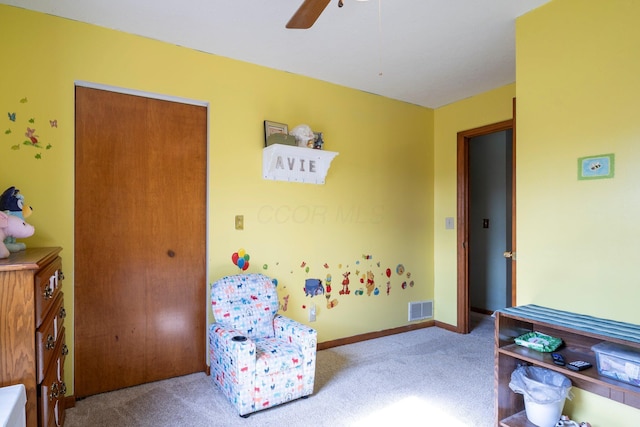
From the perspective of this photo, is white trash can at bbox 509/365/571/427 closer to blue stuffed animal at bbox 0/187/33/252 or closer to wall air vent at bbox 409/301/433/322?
wall air vent at bbox 409/301/433/322

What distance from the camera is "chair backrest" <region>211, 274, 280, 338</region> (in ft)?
8.18

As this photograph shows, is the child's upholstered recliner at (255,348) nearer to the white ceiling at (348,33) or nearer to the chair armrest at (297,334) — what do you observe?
the chair armrest at (297,334)

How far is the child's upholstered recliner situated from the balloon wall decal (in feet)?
0.54

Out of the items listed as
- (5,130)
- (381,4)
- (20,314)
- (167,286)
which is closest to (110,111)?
(5,130)

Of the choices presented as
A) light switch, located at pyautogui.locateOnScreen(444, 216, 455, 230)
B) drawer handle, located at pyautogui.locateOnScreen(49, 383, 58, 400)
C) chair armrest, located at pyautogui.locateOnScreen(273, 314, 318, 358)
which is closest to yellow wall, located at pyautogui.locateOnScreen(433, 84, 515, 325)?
light switch, located at pyautogui.locateOnScreen(444, 216, 455, 230)

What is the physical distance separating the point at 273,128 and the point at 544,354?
7.72 ft

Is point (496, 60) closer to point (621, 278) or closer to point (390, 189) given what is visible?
point (390, 189)

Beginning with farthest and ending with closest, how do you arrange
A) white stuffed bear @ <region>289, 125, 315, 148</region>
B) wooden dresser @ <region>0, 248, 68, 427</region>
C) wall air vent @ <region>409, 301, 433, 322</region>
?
wall air vent @ <region>409, 301, 433, 322</region> < white stuffed bear @ <region>289, 125, 315, 148</region> < wooden dresser @ <region>0, 248, 68, 427</region>

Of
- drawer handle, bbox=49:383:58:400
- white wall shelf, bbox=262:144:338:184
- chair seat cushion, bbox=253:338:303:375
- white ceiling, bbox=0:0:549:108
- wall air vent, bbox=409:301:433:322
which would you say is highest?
white ceiling, bbox=0:0:549:108

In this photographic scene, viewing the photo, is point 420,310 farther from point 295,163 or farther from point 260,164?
point 260,164

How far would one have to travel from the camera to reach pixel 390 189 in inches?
146

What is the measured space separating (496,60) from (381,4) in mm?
1282

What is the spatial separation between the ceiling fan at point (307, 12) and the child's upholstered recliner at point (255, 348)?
1.71 metres

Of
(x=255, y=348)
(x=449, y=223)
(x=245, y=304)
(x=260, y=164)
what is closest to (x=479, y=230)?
(x=449, y=223)
